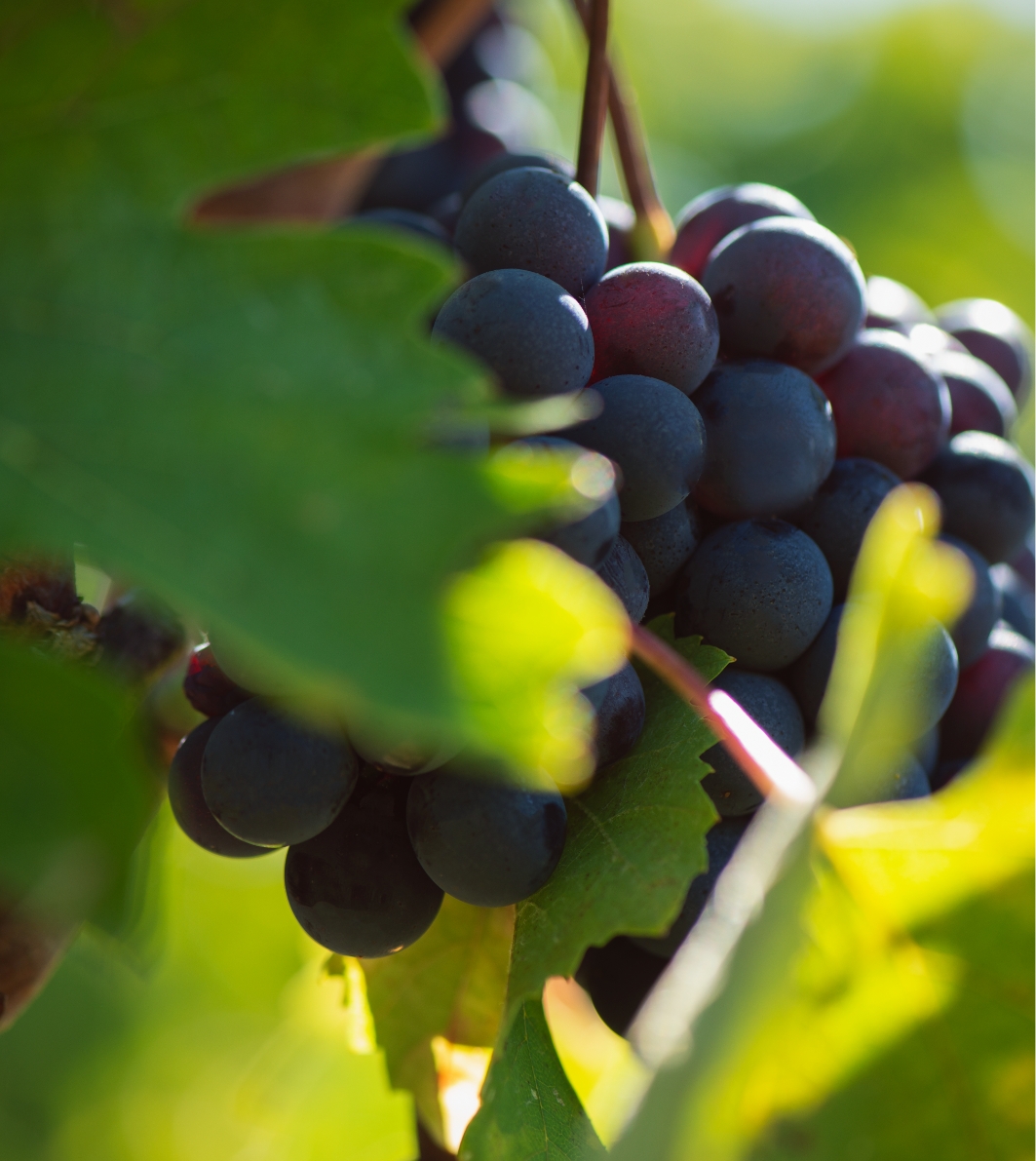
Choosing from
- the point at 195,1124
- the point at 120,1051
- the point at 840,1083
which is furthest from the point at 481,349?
the point at 120,1051

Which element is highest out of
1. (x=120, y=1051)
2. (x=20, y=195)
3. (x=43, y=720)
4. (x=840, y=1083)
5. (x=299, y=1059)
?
(x=20, y=195)

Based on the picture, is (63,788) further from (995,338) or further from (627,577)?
(995,338)

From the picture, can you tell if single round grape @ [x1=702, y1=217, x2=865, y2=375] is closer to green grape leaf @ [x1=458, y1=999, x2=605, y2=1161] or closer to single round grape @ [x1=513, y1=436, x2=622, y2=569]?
single round grape @ [x1=513, y1=436, x2=622, y2=569]

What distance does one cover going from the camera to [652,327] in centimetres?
50

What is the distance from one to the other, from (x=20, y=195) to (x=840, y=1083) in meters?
0.45

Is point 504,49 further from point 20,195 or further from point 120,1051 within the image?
point 120,1051

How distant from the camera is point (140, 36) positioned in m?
0.34

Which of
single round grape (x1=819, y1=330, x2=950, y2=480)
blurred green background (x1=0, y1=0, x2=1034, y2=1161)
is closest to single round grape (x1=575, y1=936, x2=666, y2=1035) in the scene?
blurred green background (x1=0, y1=0, x2=1034, y2=1161)

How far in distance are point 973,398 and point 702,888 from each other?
1.36 ft

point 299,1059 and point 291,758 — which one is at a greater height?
point 291,758

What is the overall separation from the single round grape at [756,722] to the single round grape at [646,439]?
0.11 m

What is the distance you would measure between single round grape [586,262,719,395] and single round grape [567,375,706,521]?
0.03 metres

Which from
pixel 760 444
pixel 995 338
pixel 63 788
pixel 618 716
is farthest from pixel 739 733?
pixel 995 338

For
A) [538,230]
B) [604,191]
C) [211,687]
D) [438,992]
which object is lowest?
[604,191]
